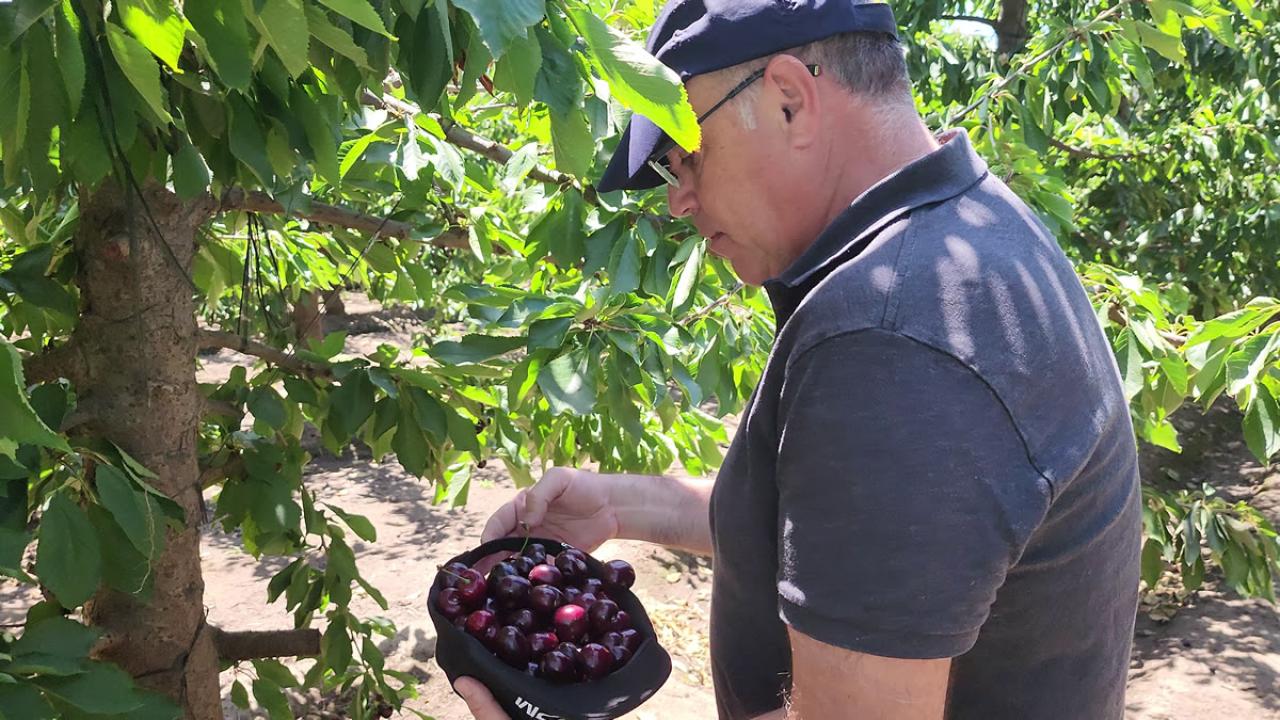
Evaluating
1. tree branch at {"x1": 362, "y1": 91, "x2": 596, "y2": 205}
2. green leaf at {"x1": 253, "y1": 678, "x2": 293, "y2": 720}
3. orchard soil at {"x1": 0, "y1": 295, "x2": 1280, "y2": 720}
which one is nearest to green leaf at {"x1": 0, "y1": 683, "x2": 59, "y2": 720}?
tree branch at {"x1": 362, "y1": 91, "x2": 596, "y2": 205}

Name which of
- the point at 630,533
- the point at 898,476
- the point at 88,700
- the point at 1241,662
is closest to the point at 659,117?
the point at 898,476

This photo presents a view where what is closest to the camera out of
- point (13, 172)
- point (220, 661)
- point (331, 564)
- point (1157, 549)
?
point (13, 172)

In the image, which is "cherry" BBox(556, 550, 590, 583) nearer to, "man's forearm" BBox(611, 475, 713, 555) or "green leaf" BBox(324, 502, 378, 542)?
"man's forearm" BBox(611, 475, 713, 555)

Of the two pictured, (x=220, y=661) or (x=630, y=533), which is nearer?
Answer: (x=630, y=533)

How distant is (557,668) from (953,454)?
0.82 meters

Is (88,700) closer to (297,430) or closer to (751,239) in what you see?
(751,239)

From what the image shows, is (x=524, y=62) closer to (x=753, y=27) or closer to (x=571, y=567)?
(x=753, y=27)

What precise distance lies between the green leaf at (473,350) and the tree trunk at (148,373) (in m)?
0.55

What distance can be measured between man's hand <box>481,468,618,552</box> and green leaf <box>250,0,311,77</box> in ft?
3.95

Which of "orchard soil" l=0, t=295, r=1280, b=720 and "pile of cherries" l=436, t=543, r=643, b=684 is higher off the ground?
"pile of cherries" l=436, t=543, r=643, b=684

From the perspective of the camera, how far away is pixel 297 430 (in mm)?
3027

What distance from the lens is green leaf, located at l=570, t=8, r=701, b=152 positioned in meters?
1.07

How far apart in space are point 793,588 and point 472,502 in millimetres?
6772

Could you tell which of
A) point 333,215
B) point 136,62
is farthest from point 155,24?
point 333,215
